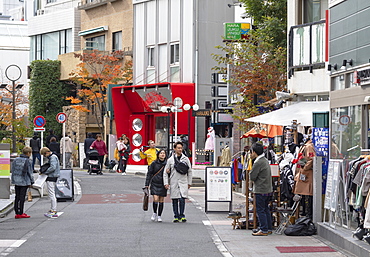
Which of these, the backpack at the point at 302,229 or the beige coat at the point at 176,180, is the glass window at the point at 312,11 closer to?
the beige coat at the point at 176,180

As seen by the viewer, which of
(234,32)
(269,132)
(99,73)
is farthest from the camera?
(99,73)

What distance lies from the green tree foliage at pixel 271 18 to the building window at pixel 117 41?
2096 cm

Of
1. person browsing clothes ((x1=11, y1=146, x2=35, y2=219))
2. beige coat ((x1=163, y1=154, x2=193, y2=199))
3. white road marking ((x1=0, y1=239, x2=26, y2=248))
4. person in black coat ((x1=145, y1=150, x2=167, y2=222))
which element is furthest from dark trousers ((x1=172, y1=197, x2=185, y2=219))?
white road marking ((x1=0, y1=239, x2=26, y2=248))

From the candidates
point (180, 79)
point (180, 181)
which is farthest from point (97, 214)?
point (180, 79)

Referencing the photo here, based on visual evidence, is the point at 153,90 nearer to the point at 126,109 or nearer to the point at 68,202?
the point at 126,109

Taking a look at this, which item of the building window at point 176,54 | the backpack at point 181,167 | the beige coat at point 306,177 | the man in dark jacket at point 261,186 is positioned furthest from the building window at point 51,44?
the man in dark jacket at point 261,186

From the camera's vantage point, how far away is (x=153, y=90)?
4319cm

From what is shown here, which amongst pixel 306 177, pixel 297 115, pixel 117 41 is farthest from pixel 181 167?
pixel 117 41

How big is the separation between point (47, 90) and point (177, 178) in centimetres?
3987

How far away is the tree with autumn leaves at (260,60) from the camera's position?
1120 inches

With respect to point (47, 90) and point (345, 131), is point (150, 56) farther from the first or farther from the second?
point (345, 131)

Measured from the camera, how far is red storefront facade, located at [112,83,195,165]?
41.6 m

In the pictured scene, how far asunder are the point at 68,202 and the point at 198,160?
39.1ft

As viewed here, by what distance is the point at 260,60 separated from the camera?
2867 centimetres
